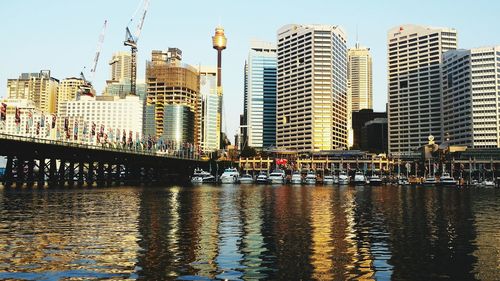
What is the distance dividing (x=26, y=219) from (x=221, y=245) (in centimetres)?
2845

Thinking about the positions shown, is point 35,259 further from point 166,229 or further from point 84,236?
point 166,229

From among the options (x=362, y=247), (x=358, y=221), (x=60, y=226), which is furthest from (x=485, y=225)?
(x=60, y=226)

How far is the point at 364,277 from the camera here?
2586 centimetres

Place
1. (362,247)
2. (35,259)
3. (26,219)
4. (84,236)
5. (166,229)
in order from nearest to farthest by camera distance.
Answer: (35,259) < (362,247) < (84,236) < (166,229) < (26,219)

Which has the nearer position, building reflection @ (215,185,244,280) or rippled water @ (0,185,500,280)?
rippled water @ (0,185,500,280)

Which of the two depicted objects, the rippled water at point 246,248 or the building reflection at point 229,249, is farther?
the building reflection at point 229,249

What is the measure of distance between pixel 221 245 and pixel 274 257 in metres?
6.19

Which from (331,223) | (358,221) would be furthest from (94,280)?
(358,221)

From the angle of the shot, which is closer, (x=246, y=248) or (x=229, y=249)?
(x=229, y=249)

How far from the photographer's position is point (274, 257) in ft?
102

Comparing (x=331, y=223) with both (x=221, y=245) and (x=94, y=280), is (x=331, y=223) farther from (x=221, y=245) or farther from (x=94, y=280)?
(x=94, y=280)

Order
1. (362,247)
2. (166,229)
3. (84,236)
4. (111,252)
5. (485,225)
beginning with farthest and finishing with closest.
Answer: (485,225), (166,229), (84,236), (362,247), (111,252)

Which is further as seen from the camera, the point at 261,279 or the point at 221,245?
the point at 221,245

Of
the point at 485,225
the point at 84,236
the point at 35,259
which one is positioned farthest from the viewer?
the point at 485,225
